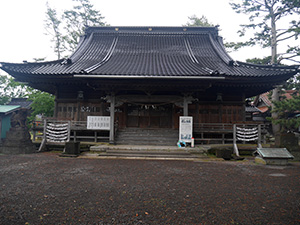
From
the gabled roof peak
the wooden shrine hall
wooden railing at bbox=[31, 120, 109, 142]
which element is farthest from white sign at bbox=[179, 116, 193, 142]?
the gabled roof peak

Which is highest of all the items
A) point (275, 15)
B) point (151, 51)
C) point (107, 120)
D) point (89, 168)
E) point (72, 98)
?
point (275, 15)

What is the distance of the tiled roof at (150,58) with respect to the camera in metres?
9.64

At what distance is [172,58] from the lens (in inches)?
504

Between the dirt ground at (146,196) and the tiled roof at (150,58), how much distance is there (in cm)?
522

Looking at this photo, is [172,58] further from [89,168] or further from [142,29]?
[89,168]

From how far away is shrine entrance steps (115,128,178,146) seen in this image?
10.1m

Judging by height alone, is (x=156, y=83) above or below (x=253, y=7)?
below

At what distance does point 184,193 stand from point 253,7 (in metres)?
20.5

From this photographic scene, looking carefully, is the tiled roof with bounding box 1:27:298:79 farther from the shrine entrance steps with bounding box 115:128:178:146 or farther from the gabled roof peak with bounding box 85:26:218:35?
the shrine entrance steps with bounding box 115:128:178:146

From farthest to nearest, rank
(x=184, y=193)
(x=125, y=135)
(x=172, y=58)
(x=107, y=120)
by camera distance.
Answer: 1. (x=172, y=58)
2. (x=125, y=135)
3. (x=107, y=120)
4. (x=184, y=193)

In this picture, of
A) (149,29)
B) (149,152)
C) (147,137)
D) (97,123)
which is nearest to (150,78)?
(147,137)

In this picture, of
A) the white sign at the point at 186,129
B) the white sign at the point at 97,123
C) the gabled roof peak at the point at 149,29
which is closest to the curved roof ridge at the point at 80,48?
the gabled roof peak at the point at 149,29

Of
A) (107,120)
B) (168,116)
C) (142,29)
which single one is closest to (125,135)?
(107,120)

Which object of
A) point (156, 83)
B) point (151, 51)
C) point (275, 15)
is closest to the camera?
point (156, 83)
